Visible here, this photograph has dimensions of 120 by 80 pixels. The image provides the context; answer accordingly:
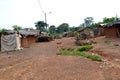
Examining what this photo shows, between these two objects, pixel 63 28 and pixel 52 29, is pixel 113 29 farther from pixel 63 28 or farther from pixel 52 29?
pixel 63 28

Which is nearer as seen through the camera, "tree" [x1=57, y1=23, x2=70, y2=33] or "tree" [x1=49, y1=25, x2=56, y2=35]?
"tree" [x1=49, y1=25, x2=56, y2=35]

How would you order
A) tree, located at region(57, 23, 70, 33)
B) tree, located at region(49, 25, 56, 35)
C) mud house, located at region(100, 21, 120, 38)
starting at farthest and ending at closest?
tree, located at region(57, 23, 70, 33) → tree, located at region(49, 25, 56, 35) → mud house, located at region(100, 21, 120, 38)

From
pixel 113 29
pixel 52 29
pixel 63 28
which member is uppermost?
pixel 63 28

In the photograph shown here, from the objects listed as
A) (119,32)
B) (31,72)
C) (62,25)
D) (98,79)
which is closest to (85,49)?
(31,72)

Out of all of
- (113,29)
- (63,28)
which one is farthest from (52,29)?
(113,29)

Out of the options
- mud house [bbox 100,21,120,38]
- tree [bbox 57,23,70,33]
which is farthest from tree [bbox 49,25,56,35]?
mud house [bbox 100,21,120,38]

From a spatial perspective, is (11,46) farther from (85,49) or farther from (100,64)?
(100,64)

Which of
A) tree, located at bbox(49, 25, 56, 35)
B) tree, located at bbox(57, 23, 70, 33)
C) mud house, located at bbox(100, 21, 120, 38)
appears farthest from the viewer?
tree, located at bbox(57, 23, 70, 33)

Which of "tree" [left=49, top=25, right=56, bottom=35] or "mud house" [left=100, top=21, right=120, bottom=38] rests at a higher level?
"tree" [left=49, top=25, right=56, bottom=35]

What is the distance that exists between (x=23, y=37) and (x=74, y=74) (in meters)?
22.1

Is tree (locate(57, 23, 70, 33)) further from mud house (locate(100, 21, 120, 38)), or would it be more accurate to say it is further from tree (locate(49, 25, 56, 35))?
mud house (locate(100, 21, 120, 38))

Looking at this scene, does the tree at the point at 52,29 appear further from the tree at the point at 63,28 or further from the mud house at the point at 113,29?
the mud house at the point at 113,29

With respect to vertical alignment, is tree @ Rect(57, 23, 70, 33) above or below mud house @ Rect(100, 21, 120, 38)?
above

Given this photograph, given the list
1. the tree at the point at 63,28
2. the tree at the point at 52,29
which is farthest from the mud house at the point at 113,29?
the tree at the point at 63,28
